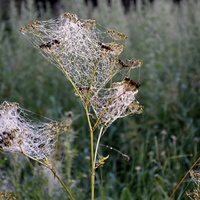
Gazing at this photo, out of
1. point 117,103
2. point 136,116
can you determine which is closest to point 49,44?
point 117,103

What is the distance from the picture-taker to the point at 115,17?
6.27 meters

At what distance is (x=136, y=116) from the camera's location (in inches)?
208

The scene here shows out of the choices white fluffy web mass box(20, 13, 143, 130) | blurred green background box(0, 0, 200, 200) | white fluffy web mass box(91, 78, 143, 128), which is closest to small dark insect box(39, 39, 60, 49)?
white fluffy web mass box(20, 13, 143, 130)

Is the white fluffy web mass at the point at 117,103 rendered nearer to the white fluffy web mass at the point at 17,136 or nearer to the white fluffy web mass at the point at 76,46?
the white fluffy web mass at the point at 76,46

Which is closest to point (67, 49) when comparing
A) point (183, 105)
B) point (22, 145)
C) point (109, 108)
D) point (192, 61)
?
point (109, 108)

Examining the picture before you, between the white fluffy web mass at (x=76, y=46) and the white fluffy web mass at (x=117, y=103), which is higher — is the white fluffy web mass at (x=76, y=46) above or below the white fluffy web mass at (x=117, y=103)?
above

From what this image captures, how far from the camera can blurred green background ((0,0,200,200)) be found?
3887 mm

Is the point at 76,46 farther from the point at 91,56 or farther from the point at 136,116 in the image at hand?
the point at 136,116

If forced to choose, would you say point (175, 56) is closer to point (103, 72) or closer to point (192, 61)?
point (192, 61)

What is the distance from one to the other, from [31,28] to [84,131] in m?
3.03

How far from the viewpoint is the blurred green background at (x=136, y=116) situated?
12.8ft

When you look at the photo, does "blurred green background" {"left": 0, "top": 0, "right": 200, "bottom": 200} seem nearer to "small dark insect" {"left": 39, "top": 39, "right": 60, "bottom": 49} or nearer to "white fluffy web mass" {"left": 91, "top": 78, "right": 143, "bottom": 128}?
"white fluffy web mass" {"left": 91, "top": 78, "right": 143, "bottom": 128}

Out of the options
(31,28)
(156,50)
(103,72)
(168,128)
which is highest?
(156,50)

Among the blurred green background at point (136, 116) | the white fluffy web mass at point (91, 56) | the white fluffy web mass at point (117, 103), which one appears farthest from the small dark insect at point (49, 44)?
the blurred green background at point (136, 116)
